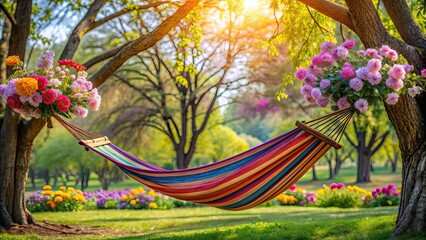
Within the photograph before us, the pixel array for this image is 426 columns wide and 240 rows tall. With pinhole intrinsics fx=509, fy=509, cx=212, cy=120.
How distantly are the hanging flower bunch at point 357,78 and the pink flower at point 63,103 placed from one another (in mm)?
2026

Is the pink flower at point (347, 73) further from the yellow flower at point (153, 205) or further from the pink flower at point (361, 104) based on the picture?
the yellow flower at point (153, 205)

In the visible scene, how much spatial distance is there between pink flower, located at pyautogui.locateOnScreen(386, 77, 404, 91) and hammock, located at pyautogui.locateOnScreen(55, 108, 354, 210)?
368 millimetres

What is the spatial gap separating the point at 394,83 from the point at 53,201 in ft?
22.9

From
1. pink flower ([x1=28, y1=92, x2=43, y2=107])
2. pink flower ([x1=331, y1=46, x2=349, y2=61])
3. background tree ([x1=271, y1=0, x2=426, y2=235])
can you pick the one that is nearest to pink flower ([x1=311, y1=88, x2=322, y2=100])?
pink flower ([x1=331, y1=46, x2=349, y2=61])

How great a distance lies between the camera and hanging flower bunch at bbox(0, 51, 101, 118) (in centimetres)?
444

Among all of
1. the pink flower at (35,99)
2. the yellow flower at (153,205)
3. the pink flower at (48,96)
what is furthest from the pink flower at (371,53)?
the yellow flower at (153,205)

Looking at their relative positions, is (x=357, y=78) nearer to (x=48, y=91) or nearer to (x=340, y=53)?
(x=340, y=53)

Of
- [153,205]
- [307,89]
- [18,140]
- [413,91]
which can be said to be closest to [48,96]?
[18,140]

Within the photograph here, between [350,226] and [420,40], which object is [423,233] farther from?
[420,40]

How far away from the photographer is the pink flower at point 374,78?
3.80m

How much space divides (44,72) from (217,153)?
68.1 ft

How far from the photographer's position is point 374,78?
3799 millimetres

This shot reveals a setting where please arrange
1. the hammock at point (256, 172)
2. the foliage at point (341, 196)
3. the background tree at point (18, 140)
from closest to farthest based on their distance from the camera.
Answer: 1. the hammock at point (256, 172)
2. the background tree at point (18, 140)
3. the foliage at point (341, 196)

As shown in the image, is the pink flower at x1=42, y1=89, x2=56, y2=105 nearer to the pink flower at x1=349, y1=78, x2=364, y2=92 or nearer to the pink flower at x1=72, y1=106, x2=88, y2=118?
the pink flower at x1=72, y1=106, x2=88, y2=118
